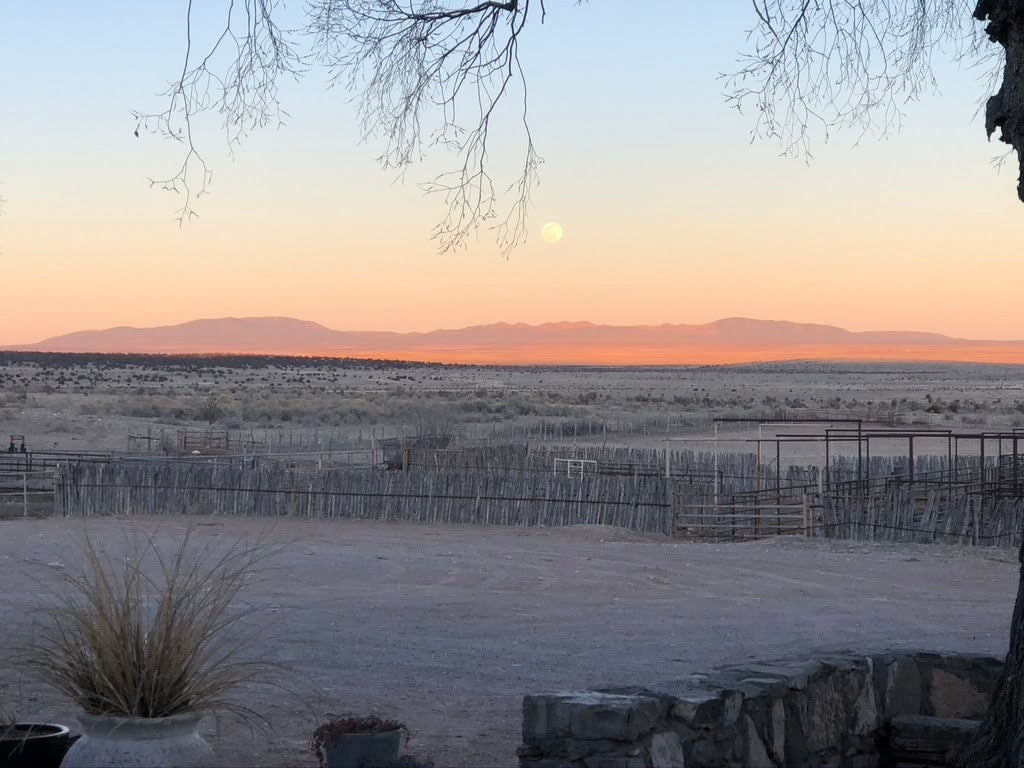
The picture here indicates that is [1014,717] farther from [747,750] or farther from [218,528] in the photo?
[218,528]

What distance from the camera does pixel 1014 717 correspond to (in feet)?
17.4

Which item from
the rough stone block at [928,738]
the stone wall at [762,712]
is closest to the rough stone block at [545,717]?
the stone wall at [762,712]

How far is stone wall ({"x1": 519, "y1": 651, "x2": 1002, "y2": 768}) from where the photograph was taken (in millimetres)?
5102

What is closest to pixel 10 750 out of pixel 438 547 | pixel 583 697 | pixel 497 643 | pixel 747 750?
pixel 583 697

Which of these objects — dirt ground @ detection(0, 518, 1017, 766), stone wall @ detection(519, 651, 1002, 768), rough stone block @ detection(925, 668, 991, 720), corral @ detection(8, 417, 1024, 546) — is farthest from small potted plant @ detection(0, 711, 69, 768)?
corral @ detection(8, 417, 1024, 546)

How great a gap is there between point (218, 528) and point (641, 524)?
20.7 ft

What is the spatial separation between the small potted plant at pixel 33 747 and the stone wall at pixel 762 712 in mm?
1880

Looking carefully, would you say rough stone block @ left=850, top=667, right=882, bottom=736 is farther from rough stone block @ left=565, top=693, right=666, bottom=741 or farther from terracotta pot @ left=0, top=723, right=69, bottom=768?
terracotta pot @ left=0, top=723, right=69, bottom=768

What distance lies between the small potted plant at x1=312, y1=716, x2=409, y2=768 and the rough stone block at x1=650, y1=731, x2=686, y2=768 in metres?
1.09

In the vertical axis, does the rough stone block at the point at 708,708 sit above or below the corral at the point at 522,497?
above

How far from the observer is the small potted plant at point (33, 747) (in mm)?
5168

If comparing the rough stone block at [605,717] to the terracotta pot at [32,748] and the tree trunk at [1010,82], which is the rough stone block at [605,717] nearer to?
the terracotta pot at [32,748]

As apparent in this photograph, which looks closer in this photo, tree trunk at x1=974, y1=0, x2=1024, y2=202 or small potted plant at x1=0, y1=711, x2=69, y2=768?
small potted plant at x1=0, y1=711, x2=69, y2=768

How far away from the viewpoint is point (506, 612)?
1218cm
